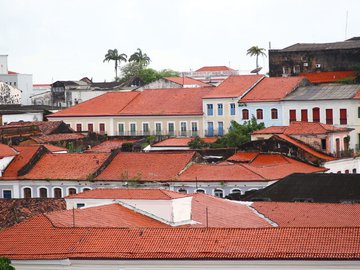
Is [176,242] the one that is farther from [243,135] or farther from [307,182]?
[243,135]

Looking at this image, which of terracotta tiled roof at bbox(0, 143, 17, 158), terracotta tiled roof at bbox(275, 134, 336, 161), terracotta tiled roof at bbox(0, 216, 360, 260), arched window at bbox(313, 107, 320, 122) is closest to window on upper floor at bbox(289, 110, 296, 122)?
arched window at bbox(313, 107, 320, 122)

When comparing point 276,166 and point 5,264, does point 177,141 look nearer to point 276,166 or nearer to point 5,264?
point 276,166

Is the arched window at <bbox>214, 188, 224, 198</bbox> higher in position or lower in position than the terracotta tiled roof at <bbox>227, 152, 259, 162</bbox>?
lower

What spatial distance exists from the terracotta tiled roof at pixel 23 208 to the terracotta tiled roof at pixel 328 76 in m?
45.2

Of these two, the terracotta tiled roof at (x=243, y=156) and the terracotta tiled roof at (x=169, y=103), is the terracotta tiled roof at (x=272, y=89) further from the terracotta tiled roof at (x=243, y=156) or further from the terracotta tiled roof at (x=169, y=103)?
the terracotta tiled roof at (x=243, y=156)

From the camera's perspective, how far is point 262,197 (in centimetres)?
6203

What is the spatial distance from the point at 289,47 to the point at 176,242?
68139 mm

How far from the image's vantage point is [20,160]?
75.4 metres

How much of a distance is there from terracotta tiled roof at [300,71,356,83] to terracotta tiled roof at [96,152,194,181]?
88.8 feet

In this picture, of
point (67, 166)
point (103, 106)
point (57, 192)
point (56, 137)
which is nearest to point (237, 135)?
point (56, 137)

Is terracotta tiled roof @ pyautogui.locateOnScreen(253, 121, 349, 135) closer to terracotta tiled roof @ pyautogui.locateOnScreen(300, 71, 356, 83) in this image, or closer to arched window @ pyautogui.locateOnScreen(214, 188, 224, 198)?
arched window @ pyautogui.locateOnScreen(214, 188, 224, 198)

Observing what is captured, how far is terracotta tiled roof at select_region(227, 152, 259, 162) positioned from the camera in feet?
245

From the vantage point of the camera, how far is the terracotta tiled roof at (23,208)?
53.2m

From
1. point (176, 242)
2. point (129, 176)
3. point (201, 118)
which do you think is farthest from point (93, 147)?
point (176, 242)
